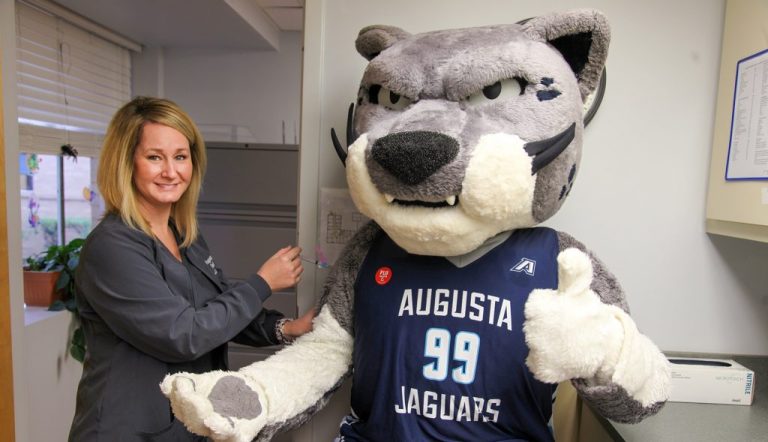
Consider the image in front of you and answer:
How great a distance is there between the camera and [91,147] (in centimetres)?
314

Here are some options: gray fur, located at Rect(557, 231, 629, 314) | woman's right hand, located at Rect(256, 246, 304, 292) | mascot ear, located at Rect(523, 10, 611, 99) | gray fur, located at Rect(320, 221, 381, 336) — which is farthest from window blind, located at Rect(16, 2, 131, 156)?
gray fur, located at Rect(557, 231, 629, 314)

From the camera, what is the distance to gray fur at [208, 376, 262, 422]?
0.75 meters

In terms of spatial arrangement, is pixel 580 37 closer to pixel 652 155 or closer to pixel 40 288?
pixel 652 155

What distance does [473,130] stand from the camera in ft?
2.50

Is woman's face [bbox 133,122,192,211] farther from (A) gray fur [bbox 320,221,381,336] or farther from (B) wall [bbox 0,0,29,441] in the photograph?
(B) wall [bbox 0,0,29,441]

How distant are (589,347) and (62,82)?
324cm

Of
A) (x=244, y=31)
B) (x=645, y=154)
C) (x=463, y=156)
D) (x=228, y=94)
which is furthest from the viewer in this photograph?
(x=228, y=94)

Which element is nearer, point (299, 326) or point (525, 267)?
point (525, 267)

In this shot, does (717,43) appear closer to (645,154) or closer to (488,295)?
(645,154)

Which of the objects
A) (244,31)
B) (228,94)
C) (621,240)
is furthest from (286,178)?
(621,240)

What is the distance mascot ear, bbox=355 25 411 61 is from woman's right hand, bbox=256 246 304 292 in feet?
1.71

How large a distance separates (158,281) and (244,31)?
2453 mm

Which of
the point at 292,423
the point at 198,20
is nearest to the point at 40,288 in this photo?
the point at 198,20

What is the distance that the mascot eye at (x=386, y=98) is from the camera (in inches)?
34.8
